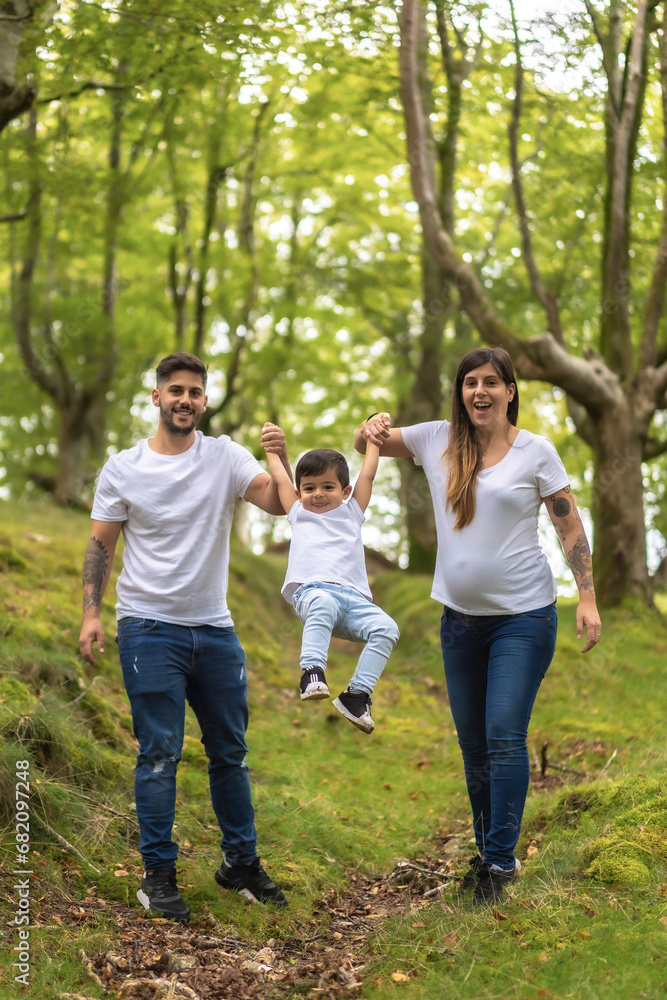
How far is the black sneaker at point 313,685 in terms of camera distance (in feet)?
13.1

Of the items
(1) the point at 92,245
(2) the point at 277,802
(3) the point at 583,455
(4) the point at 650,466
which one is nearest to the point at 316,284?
(1) the point at 92,245

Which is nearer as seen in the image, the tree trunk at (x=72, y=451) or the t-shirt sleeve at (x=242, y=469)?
the t-shirt sleeve at (x=242, y=469)

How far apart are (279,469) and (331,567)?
1.82ft

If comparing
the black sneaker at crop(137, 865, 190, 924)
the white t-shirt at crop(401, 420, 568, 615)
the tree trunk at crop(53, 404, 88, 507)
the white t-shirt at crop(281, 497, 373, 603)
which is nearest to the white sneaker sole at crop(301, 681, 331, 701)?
the white t-shirt at crop(281, 497, 373, 603)

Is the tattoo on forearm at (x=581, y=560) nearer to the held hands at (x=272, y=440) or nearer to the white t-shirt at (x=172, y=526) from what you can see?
the held hands at (x=272, y=440)

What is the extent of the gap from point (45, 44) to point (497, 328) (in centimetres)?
676

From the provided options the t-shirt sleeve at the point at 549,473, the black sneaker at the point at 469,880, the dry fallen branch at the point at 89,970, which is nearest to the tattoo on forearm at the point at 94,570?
the dry fallen branch at the point at 89,970

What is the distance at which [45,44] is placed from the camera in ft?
21.7

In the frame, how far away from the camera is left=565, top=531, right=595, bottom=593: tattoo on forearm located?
4.43 metres

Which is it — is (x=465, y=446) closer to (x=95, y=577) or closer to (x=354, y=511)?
(x=354, y=511)

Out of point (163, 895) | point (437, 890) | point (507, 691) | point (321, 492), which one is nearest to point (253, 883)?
point (163, 895)

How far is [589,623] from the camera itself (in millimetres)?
4246

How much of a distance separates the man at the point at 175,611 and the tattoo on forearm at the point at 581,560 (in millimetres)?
1505

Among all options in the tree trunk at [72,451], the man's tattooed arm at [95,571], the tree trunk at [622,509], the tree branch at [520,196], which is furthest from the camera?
the tree trunk at [72,451]
